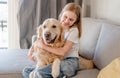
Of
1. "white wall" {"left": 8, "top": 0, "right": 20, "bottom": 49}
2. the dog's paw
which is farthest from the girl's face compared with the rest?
"white wall" {"left": 8, "top": 0, "right": 20, "bottom": 49}

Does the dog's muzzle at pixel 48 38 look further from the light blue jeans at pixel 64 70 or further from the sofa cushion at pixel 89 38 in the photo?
the sofa cushion at pixel 89 38

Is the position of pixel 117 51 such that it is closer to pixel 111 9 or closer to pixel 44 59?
pixel 44 59

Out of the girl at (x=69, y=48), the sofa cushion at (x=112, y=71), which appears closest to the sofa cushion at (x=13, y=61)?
the girl at (x=69, y=48)

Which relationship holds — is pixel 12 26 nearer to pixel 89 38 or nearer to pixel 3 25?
pixel 3 25

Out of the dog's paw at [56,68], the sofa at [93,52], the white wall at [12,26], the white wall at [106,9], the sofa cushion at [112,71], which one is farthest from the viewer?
the white wall at [12,26]

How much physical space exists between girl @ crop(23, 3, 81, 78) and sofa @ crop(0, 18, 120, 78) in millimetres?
96

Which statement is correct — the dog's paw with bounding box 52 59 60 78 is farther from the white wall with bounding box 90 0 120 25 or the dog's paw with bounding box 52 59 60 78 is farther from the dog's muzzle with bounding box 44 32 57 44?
the white wall with bounding box 90 0 120 25

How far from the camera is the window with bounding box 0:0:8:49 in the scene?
3.56m

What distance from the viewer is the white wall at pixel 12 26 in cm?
341

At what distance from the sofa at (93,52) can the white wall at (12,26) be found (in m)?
0.89

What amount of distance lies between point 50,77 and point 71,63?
0.22m

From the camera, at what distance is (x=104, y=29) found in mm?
2174

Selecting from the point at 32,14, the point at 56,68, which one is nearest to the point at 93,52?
the point at 56,68

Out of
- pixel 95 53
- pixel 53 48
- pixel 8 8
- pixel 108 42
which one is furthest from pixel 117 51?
pixel 8 8
